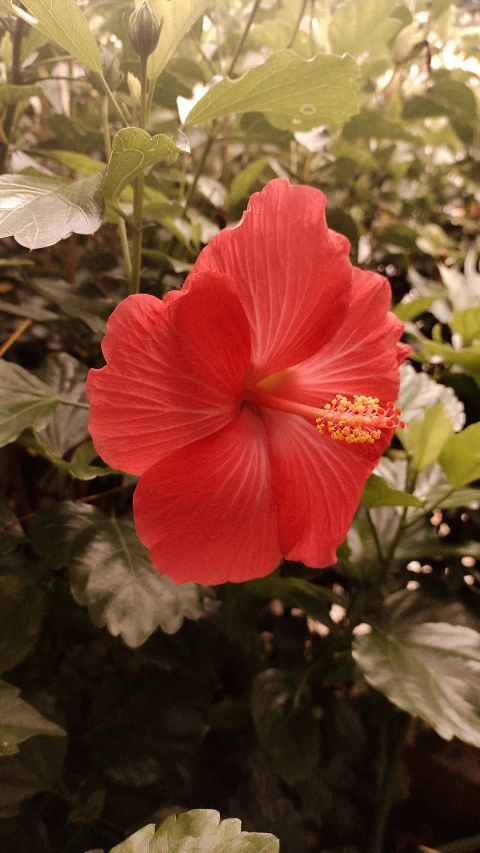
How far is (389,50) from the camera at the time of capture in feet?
3.37

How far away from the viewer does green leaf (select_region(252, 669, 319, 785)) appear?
644 millimetres

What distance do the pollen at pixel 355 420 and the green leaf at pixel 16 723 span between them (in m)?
0.35

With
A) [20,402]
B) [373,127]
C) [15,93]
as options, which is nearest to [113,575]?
[20,402]

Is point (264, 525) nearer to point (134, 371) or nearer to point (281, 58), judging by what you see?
point (134, 371)

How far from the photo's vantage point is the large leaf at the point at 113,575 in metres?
0.54

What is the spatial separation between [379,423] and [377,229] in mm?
834

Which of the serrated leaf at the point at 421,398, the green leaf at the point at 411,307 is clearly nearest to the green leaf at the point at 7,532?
the serrated leaf at the point at 421,398

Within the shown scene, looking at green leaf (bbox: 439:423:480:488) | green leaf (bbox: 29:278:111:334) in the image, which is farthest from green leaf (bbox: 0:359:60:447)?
green leaf (bbox: 439:423:480:488)

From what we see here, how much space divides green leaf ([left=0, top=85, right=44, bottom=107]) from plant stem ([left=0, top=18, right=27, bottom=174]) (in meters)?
0.03

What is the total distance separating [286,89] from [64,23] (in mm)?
204

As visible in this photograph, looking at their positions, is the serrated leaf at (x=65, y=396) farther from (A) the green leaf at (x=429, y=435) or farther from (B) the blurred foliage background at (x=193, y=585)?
(A) the green leaf at (x=429, y=435)

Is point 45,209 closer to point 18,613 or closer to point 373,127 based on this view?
point 18,613

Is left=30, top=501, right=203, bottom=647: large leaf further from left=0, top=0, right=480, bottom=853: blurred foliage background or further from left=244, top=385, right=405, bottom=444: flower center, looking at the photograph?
left=244, top=385, right=405, bottom=444: flower center

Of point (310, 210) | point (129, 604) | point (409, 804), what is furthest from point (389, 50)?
point (409, 804)
